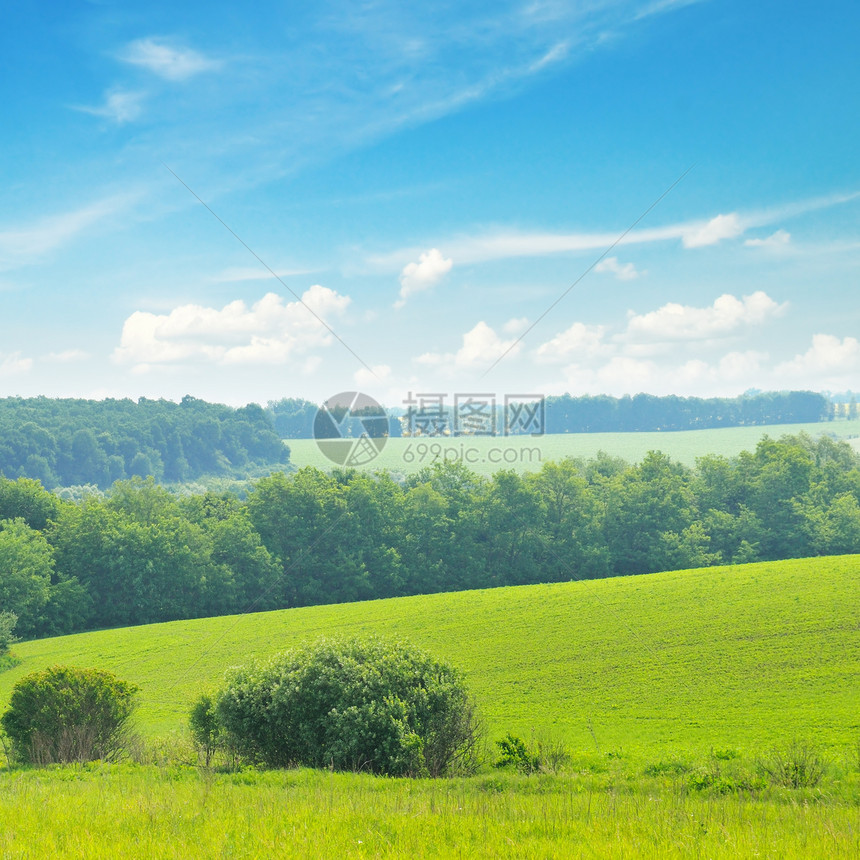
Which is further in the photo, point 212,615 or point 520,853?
point 212,615

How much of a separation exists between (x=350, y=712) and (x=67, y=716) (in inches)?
238

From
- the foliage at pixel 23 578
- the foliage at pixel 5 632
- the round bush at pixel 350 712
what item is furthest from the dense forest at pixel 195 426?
the round bush at pixel 350 712

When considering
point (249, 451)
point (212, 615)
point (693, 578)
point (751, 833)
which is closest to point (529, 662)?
point (693, 578)

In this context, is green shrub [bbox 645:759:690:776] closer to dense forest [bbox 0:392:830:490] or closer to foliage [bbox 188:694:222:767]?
foliage [bbox 188:694:222:767]

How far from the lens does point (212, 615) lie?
51656mm

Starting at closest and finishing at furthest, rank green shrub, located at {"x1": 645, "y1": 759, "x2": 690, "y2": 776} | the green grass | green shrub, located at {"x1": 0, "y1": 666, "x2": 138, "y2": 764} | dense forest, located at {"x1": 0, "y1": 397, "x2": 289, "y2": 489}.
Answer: the green grass
green shrub, located at {"x1": 645, "y1": 759, "x2": 690, "y2": 776}
green shrub, located at {"x1": 0, "y1": 666, "x2": 138, "y2": 764}
dense forest, located at {"x1": 0, "y1": 397, "x2": 289, "y2": 489}

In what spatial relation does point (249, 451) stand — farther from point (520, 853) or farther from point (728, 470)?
point (520, 853)

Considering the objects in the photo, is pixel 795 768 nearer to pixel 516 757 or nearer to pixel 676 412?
pixel 516 757

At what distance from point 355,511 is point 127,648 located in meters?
24.8

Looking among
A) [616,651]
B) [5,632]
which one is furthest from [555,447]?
[5,632]

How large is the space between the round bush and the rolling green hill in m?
2.16

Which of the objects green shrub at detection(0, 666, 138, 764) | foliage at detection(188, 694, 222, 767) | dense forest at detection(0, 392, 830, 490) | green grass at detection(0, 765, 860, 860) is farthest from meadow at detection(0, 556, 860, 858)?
dense forest at detection(0, 392, 830, 490)

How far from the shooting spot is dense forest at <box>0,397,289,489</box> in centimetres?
10538

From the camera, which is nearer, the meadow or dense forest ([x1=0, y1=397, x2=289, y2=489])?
the meadow
